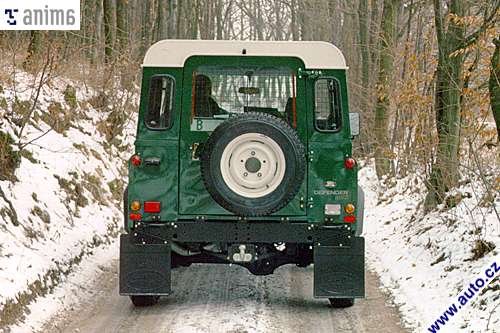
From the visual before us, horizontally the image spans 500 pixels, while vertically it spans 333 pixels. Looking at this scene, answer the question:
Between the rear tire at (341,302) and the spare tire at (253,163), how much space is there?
1366mm

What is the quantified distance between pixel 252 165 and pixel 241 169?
0.39ft

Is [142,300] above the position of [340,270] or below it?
below

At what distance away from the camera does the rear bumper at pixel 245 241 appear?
858 centimetres

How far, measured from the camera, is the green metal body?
8.54 metres

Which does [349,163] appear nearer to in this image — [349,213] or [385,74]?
[349,213]

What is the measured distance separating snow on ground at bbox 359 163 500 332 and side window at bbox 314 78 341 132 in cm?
214

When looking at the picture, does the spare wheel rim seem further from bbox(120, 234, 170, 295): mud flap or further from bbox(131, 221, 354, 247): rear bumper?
bbox(120, 234, 170, 295): mud flap

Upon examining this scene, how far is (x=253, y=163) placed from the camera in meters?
8.24

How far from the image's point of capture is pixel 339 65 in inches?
344

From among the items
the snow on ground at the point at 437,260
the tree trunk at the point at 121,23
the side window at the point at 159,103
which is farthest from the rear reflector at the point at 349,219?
the tree trunk at the point at 121,23

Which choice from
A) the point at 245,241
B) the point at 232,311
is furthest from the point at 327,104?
the point at 232,311

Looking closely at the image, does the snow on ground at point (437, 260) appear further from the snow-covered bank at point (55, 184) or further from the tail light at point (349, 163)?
the snow-covered bank at point (55, 184)

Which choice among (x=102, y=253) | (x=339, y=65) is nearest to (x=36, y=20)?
(x=102, y=253)

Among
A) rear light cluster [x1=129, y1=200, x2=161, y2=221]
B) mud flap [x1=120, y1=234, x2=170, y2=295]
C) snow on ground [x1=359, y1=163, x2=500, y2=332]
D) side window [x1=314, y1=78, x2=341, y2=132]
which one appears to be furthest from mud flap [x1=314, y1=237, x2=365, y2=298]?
rear light cluster [x1=129, y1=200, x2=161, y2=221]
